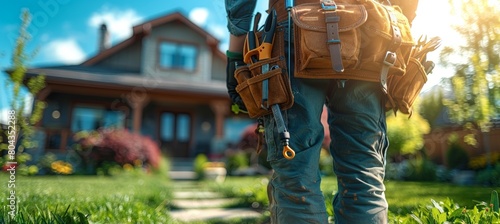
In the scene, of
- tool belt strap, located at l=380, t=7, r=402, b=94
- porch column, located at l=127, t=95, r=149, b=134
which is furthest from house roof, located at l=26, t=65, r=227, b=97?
tool belt strap, located at l=380, t=7, r=402, b=94

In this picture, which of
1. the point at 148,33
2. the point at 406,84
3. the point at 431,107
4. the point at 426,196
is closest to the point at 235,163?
the point at 426,196

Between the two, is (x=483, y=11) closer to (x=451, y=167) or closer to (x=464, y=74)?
(x=464, y=74)

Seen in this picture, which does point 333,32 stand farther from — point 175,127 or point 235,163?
point 175,127

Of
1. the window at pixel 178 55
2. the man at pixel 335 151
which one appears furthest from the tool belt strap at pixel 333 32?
the window at pixel 178 55

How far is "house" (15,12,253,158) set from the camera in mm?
13422

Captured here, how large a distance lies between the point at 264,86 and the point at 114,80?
1336cm

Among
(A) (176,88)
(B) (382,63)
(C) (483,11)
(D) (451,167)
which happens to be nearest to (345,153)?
(B) (382,63)

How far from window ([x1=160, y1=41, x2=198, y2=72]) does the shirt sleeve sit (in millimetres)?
14391

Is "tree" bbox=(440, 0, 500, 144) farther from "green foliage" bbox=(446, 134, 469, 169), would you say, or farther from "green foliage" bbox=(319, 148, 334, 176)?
"green foliage" bbox=(446, 134, 469, 169)

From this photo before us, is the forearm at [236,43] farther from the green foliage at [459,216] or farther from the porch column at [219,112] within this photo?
the porch column at [219,112]

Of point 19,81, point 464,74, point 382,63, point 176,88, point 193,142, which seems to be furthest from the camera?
point 193,142

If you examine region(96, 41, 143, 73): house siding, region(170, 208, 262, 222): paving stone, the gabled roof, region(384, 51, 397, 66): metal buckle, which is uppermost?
the gabled roof

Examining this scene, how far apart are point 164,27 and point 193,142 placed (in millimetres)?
5428

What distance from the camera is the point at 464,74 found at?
4016 mm
